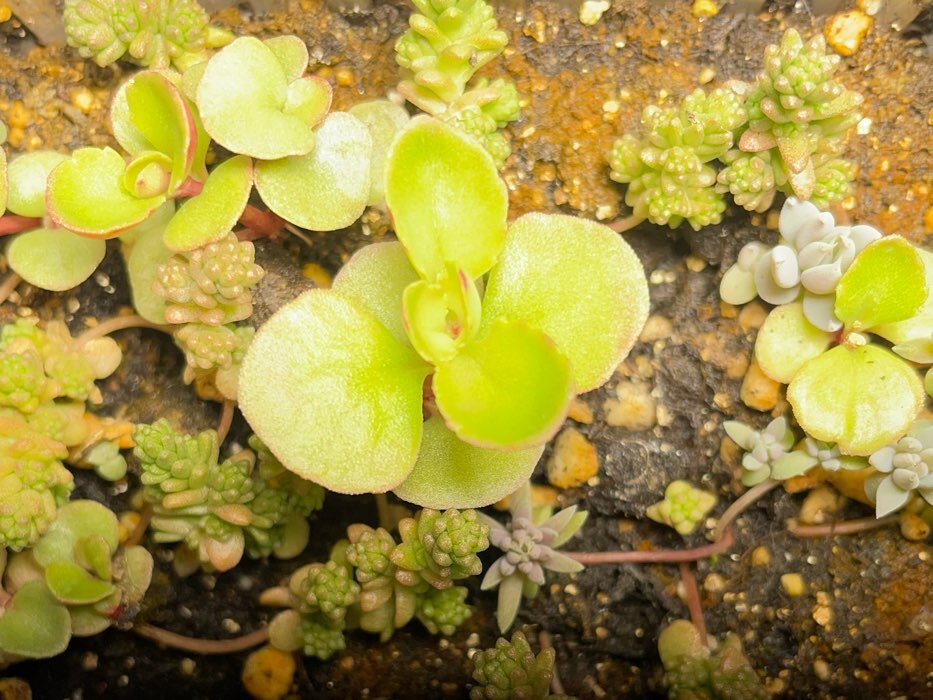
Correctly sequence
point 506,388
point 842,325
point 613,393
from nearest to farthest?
point 506,388 → point 842,325 → point 613,393

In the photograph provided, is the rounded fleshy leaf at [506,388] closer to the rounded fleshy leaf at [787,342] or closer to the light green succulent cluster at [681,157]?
the light green succulent cluster at [681,157]

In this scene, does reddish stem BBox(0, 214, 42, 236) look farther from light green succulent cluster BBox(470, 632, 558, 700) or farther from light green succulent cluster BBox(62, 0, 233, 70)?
light green succulent cluster BBox(470, 632, 558, 700)

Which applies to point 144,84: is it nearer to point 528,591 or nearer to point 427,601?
point 427,601

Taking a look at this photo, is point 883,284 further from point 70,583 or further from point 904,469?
point 70,583

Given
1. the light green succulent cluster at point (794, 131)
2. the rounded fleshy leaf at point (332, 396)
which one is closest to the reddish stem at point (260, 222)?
the rounded fleshy leaf at point (332, 396)

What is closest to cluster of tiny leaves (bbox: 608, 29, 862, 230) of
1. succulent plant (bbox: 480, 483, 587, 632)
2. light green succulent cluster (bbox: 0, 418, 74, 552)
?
succulent plant (bbox: 480, 483, 587, 632)

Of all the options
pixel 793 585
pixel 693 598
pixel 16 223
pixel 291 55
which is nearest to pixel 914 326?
pixel 793 585
